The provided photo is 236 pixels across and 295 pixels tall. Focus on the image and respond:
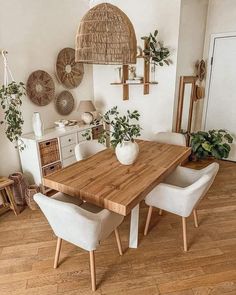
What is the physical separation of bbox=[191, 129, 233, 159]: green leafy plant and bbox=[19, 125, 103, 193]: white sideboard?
1.86 meters

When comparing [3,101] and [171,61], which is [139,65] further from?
[3,101]

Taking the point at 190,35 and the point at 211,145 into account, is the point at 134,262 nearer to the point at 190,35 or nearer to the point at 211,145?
the point at 211,145

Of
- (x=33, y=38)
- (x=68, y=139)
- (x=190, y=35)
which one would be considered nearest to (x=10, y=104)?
(x=68, y=139)

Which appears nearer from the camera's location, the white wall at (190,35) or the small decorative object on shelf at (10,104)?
the small decorative object on shelf at (10,104)

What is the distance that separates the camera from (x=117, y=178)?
1767 millimetres

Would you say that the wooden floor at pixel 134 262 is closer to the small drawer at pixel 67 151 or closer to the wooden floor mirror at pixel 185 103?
the small drawer at pixel 67 151

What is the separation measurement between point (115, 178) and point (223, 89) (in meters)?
2.96

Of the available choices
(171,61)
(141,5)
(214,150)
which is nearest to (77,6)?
(141,5)

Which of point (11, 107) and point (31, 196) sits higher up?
point (11, 107)

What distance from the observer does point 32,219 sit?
8.25 feet

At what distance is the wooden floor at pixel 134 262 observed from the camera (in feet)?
5.50

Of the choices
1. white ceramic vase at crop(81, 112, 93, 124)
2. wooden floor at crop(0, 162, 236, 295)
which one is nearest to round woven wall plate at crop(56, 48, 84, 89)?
white ceramic vase at crop(81, 112, 93, 124)

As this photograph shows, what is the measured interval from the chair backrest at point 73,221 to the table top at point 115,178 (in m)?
0.16

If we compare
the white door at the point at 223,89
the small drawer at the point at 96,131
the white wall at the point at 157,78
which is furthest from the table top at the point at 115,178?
the white door at the point at 223,89
